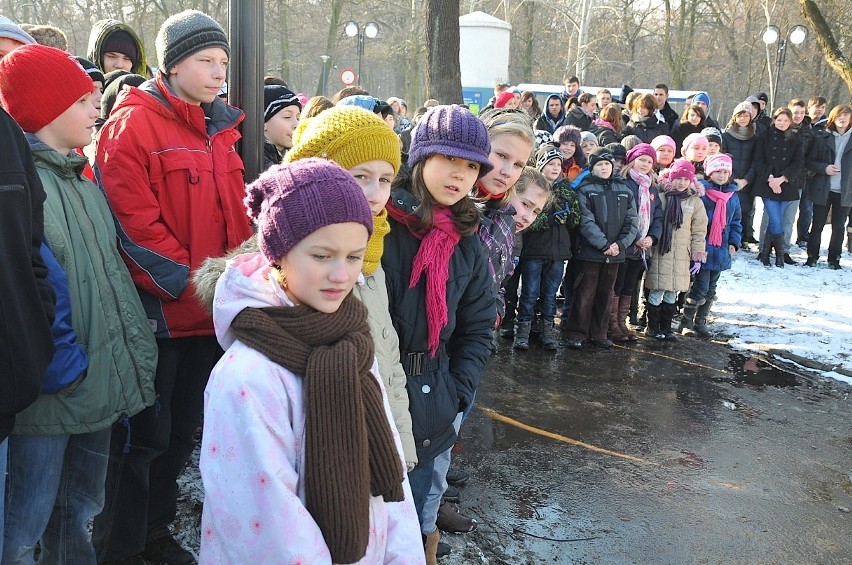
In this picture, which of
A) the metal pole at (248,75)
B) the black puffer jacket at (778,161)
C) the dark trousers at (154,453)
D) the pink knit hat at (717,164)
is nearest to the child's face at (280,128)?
the metal pole at (248,75)

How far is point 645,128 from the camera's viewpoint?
11.2 m

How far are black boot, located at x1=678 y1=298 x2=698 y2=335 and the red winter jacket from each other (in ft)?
19.7

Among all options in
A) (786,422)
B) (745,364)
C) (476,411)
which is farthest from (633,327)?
(476,411)

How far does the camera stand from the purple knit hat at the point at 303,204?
181 centimetres

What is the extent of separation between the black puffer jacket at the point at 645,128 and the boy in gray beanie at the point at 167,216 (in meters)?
9.08

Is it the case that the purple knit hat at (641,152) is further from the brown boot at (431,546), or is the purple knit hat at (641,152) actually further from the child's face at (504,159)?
the brown boot at (431,546)

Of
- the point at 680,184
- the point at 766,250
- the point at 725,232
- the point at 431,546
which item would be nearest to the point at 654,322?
the point at 725,232

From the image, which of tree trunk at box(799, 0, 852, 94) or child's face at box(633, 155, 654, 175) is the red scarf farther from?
tree trunk at box(799, 0, 852, 94)

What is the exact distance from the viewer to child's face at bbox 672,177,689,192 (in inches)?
297

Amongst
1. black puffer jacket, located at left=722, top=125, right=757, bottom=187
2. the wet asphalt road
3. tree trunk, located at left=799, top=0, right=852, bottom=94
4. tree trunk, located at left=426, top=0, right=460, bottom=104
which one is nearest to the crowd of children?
the wet asphalt road

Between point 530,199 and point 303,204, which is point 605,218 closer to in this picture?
point 530,199

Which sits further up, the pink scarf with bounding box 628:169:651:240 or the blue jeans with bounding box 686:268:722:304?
the pink scarf with bounding box 628:169:651:240

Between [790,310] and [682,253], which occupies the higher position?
[682,253]

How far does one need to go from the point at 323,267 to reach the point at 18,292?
932 millimetres
